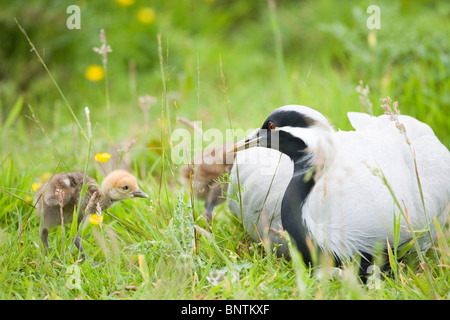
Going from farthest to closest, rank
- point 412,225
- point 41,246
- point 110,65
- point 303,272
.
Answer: point 110,65 → point 41,246 → point 412,225 → point 303,272

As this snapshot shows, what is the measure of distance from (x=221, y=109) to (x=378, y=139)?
2.47m

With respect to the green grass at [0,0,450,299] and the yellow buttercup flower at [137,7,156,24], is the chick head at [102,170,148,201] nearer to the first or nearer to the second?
the green grass at [0,0,450,299]

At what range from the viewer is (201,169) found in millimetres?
3299

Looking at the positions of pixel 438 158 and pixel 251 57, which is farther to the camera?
pixel 251 57

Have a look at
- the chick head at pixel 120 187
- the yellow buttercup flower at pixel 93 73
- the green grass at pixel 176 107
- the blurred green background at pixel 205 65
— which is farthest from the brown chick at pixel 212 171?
the yellow buttercup flower at pixel 93 73

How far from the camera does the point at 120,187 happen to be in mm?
2676

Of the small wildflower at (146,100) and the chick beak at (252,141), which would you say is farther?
the small wildflower at (146,100)

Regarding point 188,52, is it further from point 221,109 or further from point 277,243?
point 277,243

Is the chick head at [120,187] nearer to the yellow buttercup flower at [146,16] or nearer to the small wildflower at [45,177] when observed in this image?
the small wildflower at [45,177]

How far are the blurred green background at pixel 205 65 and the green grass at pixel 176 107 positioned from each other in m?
0.02

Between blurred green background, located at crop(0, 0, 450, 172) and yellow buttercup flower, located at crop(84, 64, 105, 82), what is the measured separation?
0.04m

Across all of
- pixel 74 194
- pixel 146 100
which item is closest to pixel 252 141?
pixel 74 194

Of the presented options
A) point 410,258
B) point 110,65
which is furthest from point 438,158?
point 110,65

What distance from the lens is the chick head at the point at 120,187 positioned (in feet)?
8.76
